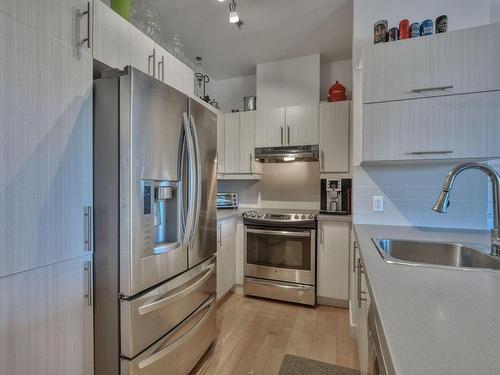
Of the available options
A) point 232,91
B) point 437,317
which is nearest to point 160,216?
point 437,317

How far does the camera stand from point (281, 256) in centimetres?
254

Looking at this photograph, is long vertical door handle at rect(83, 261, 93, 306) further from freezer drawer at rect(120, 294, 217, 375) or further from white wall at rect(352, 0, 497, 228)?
white wall at rect(352, 0, 497, 228)

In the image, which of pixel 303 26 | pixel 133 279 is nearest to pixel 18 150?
pixel 133 279

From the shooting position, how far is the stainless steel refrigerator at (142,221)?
3.67 ft

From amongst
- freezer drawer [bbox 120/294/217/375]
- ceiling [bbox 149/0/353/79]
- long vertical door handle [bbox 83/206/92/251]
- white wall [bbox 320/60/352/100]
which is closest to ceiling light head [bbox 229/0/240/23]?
ceiling [bbox 149/0/353/79]

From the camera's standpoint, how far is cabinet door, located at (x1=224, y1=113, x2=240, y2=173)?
3.03 metres

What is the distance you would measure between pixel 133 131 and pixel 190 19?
1671 mm

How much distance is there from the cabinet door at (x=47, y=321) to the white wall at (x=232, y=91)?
9.38 feet

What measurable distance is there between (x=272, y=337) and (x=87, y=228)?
1625mm

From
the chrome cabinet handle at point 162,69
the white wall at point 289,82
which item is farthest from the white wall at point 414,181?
the chrome cabinet handle at point 162,69

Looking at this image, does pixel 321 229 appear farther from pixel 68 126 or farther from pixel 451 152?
pixel 68 126

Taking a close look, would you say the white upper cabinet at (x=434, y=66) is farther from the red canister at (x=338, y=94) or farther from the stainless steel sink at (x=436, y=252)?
the red canister at (x=338, y=94)

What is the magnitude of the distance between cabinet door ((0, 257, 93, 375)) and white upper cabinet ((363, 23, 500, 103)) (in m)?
1.92

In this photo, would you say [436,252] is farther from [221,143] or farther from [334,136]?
[221,143]
